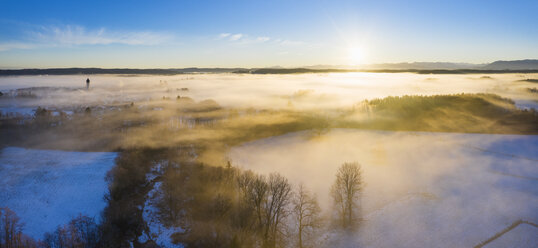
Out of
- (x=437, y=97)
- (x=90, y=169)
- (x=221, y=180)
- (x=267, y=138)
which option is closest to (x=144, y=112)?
(x=267, y=138)

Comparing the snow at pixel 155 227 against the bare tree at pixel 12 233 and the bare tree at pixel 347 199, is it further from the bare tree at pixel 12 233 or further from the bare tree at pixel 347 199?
the bare tree at pixel 347 199

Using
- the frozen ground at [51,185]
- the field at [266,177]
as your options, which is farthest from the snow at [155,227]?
the frozen ground at [51,185]

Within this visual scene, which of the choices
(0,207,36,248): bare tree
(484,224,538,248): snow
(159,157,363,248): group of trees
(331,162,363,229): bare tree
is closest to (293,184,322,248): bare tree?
(159,157,363,248): group of trees

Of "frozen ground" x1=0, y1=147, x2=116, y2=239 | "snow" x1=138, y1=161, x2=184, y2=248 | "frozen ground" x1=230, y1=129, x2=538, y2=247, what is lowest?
"snow" x1=138, y1=161, x2=184, y2=248

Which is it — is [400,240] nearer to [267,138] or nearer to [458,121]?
[267,138]

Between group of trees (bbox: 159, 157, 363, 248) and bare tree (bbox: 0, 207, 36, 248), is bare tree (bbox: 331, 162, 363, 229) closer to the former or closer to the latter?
group of trees (bbox: 159, 157, 363, 248)
